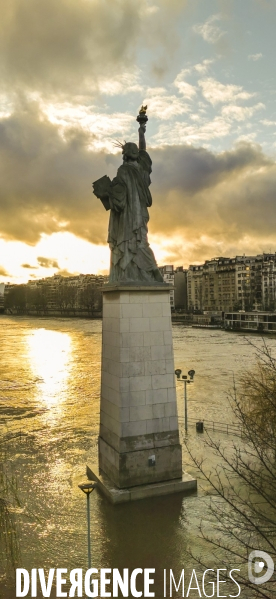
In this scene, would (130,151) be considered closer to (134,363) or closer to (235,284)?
(134,363)

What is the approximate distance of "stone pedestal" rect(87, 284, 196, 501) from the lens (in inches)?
435

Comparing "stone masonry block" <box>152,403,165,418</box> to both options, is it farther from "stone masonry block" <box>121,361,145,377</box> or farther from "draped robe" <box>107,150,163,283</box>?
"draped robe" <box>107,150,163,283</box>

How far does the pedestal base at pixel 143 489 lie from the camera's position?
424 inches

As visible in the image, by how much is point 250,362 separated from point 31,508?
3056 centimetres

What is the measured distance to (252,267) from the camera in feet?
403

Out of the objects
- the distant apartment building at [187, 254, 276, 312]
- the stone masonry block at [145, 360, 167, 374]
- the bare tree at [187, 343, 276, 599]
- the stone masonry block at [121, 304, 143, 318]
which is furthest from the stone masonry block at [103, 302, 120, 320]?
the distant apartment building at [187, 254, 276, 312]

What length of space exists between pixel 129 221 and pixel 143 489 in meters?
6.84

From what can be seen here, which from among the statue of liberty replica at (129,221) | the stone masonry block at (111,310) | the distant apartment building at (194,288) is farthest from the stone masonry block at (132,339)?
the distant apartment building at (194,288)

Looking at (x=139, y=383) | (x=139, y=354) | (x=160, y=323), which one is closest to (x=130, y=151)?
(x=160, y=323)

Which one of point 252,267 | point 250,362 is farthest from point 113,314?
point 252,267

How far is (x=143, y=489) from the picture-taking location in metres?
11.0

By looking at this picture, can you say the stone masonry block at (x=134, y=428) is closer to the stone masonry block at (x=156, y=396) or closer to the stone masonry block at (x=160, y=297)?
the stone masonry block at (x=156, y=396)

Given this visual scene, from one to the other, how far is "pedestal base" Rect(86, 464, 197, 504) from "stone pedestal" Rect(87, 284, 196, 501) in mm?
25

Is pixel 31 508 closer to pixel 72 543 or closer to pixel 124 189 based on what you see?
pixel 72 543
